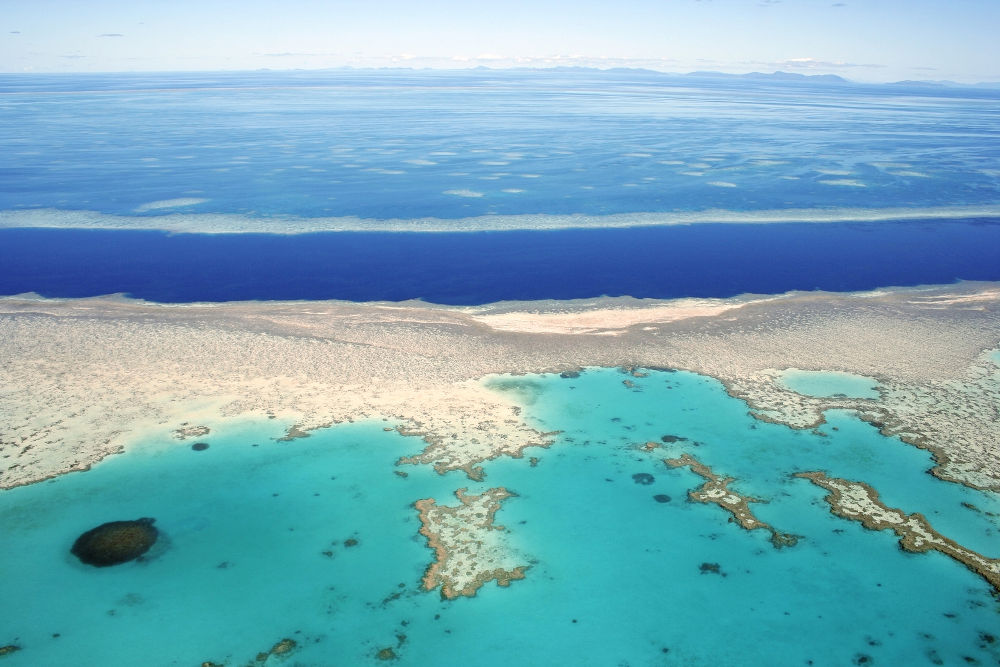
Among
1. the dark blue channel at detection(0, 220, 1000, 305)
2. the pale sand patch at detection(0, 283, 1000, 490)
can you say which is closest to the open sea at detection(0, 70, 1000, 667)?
the dark blue channel at detection(0, 220, 1000, 305)

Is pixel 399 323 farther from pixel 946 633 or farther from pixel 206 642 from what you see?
pixel 946 633

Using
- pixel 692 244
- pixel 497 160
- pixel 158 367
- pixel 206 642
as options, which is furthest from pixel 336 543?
pixel 497 160

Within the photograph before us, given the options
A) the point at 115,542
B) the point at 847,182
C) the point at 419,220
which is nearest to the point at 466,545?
the point at 115,542

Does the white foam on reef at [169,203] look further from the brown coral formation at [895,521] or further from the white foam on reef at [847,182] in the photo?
the white foam on reef at [847,182]

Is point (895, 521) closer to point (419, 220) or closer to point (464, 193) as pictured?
point (419, 220)

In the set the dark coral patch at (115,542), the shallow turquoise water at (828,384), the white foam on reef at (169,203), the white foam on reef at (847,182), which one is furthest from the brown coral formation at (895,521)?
the white foam on reef at (847,182)
